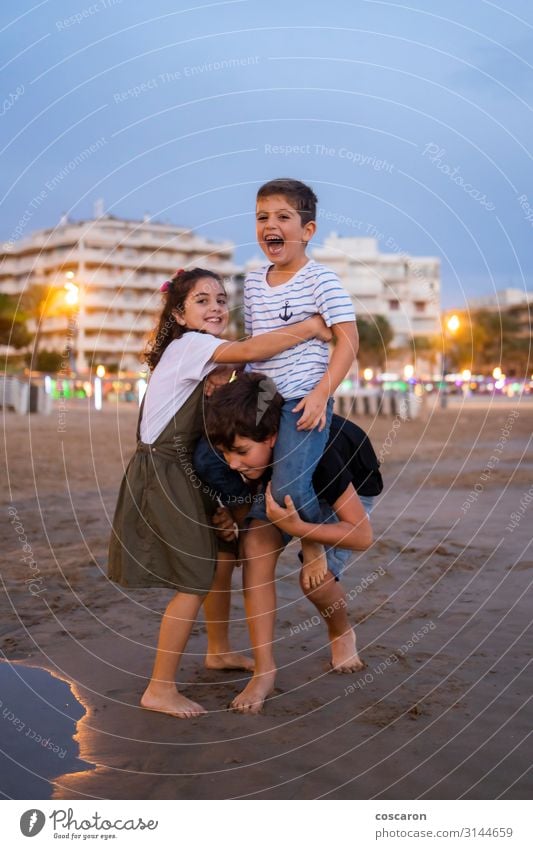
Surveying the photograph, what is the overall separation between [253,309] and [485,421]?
2254 centimetres

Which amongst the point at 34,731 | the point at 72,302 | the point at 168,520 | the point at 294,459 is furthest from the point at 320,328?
the point at 72,302

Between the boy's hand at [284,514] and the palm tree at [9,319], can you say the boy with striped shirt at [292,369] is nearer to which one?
the boy's hand at [284,514]

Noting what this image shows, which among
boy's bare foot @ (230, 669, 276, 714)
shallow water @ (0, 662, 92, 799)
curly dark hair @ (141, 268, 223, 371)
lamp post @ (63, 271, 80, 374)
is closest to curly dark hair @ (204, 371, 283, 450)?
curly dark hair @ (141, 268, 223, 371)

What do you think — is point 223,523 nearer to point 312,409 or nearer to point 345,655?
point 312,409

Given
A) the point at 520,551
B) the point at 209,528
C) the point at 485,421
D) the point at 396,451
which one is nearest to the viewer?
the point at 209,528

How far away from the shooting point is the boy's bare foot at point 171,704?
3869 millimetres

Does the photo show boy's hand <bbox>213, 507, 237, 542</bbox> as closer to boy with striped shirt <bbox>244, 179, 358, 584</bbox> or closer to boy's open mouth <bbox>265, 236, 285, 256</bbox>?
boy with striped shirt <bbox>244, 179, 358, 584</bbox>

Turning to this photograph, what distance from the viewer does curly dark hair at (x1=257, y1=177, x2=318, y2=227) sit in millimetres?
4172

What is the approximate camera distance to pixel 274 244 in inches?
164

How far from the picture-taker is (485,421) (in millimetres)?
26109

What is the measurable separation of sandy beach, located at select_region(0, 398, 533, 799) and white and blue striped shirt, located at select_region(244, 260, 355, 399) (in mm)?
1242
